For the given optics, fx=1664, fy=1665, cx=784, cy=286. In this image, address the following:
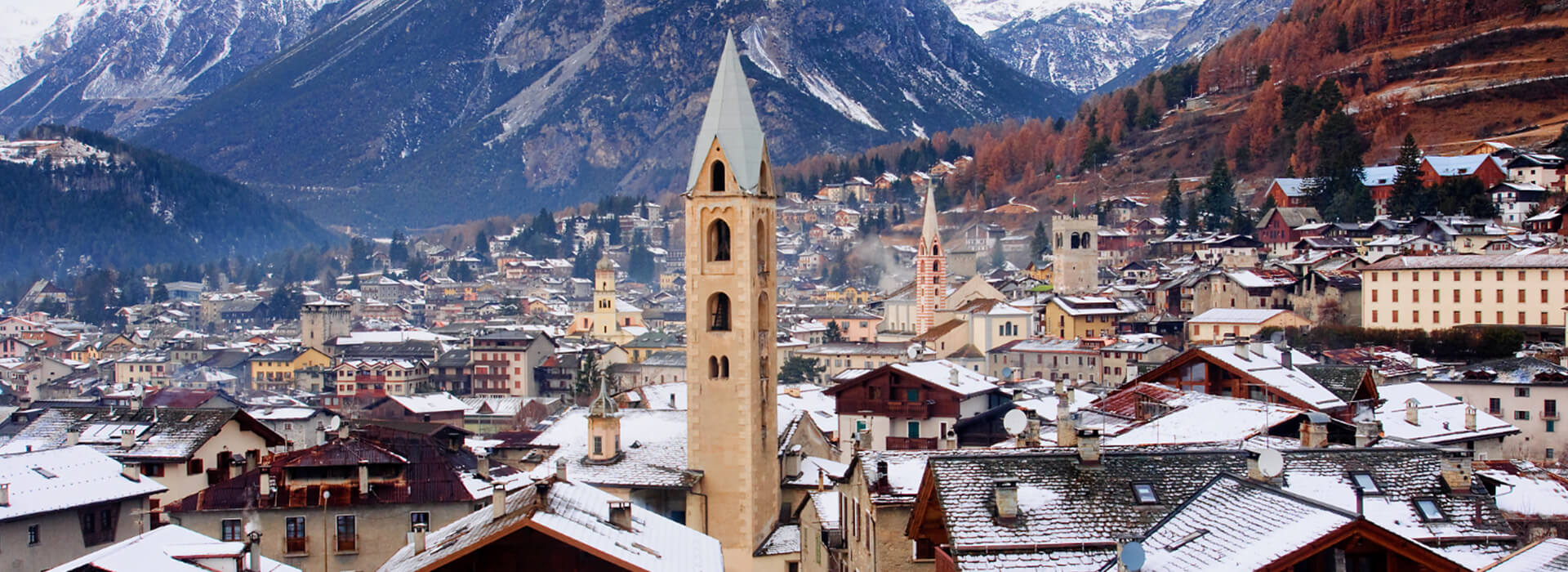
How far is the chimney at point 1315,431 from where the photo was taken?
77.4 feet

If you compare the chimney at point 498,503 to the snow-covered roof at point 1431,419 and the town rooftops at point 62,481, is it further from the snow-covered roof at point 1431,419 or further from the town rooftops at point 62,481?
the snow-covered roof at point 1431,419

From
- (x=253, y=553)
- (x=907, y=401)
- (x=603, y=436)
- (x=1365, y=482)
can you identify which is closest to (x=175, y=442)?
(x=603, y=436)

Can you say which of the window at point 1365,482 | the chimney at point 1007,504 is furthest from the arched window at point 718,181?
the window at point 1365,482

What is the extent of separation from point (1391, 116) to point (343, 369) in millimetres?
77573

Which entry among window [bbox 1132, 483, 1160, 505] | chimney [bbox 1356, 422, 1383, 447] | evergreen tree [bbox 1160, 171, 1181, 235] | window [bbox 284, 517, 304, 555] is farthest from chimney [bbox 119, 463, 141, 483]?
evergreen tree [bbox 1160, 171, 1181, 235]

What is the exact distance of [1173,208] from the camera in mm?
122125

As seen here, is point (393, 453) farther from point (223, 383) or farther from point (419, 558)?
point (223, 383)

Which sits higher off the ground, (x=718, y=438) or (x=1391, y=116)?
(x=1391, y=116)

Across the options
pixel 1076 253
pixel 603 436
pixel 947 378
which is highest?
pixel 1076 253

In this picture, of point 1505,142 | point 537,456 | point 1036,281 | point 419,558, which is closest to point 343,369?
point 1036,281

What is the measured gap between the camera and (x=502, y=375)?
4245 inches

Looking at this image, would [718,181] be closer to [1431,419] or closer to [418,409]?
[1431,419]

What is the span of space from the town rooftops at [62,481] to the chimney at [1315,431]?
21890mm

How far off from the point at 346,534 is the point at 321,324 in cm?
11730
